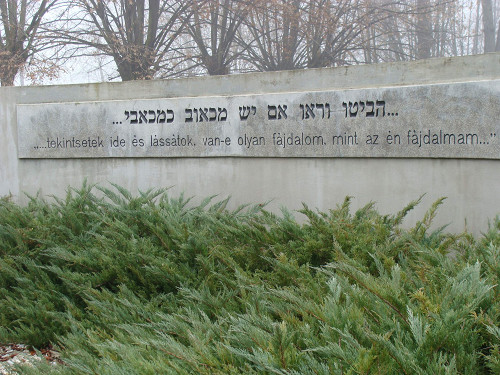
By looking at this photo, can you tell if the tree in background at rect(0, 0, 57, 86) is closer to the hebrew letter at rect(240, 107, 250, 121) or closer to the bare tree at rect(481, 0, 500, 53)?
the hebrew letter at rect(240, 107, 250, 121)

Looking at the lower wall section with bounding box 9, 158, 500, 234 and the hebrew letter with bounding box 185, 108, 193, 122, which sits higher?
the hebrew letter with bounding box 185, 108, 193, 122

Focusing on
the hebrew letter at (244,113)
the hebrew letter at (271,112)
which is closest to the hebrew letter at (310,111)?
the hebrew letter at (271,112)

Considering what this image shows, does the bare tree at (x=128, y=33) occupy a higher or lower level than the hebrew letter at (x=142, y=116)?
higher

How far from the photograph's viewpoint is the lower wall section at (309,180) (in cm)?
494

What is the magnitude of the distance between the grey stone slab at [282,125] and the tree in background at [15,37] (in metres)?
8.44

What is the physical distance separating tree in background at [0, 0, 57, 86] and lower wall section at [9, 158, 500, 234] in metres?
8.53

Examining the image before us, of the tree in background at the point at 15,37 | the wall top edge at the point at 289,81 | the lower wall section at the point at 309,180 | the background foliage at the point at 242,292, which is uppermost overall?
the tree in background at the point at 15,37

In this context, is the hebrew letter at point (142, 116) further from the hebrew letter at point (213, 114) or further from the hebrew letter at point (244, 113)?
the hebrew letter at point (244, 113)

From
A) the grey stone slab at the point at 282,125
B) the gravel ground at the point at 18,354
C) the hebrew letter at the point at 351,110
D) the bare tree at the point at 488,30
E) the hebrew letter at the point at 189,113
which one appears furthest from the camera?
the bare tree at the point at 488,30

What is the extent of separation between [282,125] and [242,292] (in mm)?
2655

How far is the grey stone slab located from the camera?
16.0ft

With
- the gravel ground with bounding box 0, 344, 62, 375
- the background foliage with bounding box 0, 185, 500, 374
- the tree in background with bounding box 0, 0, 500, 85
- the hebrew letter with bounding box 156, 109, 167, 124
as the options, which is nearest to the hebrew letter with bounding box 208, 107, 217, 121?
the hebrew letter with bounding box 156, 109, 167, 124

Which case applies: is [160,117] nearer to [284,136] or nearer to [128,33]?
[284,136]

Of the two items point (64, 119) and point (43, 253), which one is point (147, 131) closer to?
point (64, 119)
